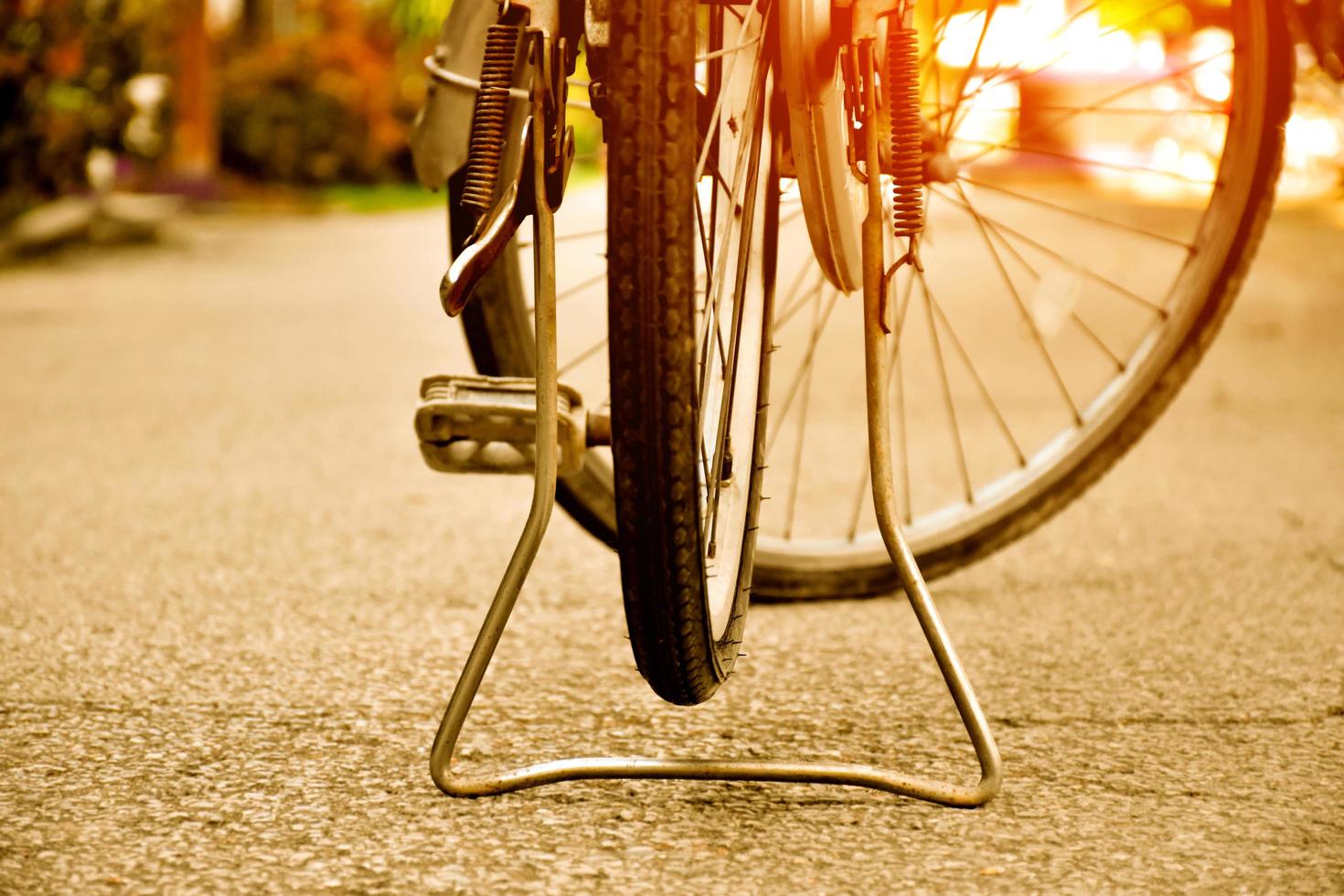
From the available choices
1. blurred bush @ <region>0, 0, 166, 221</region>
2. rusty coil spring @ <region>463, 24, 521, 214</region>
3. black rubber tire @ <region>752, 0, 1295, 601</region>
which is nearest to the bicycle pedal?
rusty coil spring @ <region>463, 24, 521, 214</region>

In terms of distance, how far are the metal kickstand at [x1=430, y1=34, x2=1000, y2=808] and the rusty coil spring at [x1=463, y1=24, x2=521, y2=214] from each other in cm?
7

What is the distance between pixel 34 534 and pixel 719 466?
5.60ft

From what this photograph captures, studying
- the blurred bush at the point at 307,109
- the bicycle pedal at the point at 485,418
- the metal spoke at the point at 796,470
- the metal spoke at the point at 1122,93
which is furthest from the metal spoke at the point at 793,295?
the blurred bush at the point at 307,109

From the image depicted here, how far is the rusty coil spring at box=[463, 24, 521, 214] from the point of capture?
167 cm

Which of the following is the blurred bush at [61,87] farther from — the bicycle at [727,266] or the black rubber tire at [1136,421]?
the black rubber tire at [1136,421]

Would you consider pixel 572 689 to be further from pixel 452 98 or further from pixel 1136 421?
pixel 1136 421

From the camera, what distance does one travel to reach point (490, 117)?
1671mm

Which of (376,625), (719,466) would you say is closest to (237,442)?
(376,625)

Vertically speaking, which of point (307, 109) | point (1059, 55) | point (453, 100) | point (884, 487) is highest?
point (1059, 55)

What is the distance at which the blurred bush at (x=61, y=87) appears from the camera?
8.84 meters

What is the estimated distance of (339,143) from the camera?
16.9m

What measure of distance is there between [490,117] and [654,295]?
12.0 inches

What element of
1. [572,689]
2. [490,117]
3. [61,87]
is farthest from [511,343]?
[61,87]

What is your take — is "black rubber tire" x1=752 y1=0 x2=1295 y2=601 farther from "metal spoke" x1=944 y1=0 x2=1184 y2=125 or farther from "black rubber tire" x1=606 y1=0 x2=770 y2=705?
"black rubber tire" x1=606 y1=0 x2=770 y2=705
